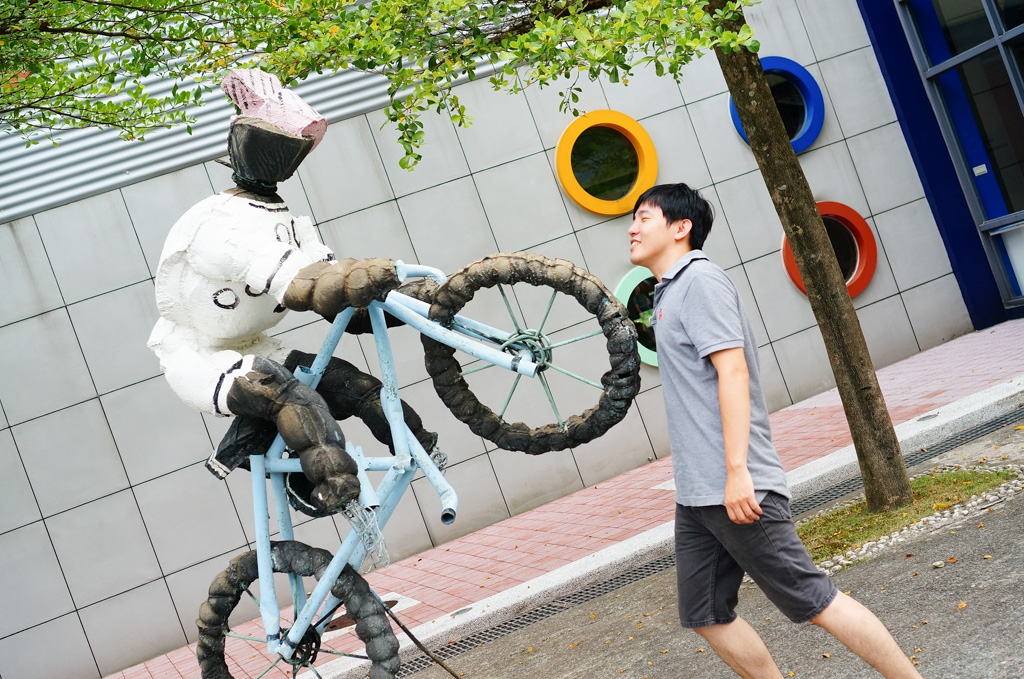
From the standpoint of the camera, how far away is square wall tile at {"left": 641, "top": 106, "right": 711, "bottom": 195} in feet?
27.4

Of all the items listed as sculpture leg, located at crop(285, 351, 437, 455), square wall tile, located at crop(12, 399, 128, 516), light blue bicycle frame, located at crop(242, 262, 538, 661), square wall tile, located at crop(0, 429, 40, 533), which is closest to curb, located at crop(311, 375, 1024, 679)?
light blue bicycle frame, located at crop(242, 262, 538, 661)

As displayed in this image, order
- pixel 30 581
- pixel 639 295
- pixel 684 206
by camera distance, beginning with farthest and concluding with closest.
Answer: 1. pixel 639 295
2. pixel 30 581
3. pixel 684 206

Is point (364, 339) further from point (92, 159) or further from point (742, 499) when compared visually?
point (742, 499)

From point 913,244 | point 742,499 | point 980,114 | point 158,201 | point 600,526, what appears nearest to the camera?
point 742,499

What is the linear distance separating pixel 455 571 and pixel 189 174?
12.9ft

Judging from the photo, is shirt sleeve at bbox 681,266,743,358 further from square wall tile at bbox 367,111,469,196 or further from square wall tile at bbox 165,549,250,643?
square wall tile at bbox 165,549,250,643

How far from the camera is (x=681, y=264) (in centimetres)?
271

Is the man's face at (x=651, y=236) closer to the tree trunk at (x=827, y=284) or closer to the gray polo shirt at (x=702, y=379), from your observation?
→ the gray polo shirt at (x=702, y=379)

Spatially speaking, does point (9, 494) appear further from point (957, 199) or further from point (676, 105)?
point (957, 199)

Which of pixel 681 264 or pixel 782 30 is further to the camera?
pixel 782 30

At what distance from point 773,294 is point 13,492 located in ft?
22.5

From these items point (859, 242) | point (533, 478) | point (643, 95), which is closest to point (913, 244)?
point (859, 242)

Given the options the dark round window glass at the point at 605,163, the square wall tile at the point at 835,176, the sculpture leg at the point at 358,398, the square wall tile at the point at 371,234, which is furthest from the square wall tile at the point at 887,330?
the sculpture leg at the point at 358,398

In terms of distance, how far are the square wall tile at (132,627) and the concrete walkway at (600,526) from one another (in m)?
0.13
